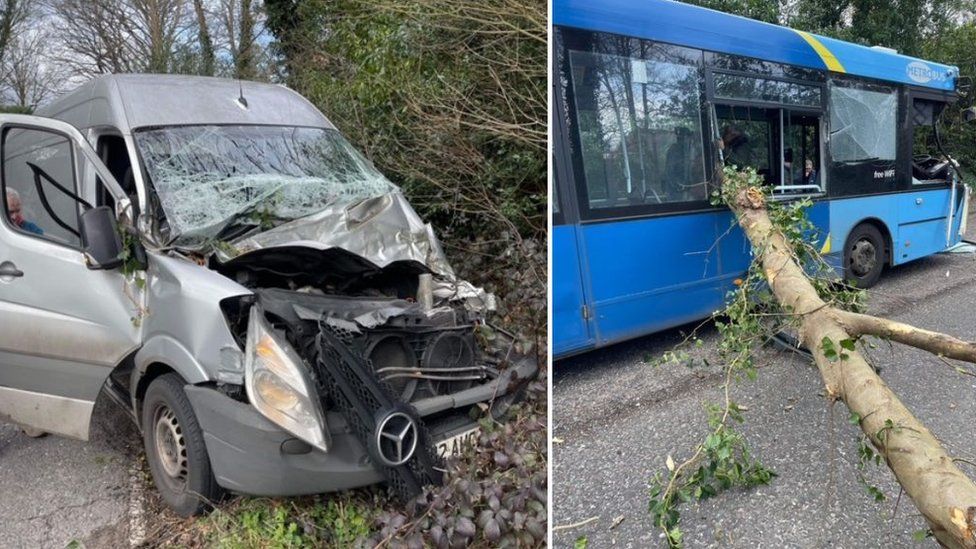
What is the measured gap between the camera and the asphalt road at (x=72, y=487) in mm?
3582

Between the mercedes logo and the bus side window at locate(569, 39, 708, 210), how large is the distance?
2260 mm

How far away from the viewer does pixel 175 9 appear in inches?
607

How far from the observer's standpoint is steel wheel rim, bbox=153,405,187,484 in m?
3.47

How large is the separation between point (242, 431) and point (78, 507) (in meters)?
1.50

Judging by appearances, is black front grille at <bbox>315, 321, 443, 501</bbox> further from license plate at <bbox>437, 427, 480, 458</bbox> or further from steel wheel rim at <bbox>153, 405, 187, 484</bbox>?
steel wheel rim at <bbox>153, 405, 187, 484</bbox>

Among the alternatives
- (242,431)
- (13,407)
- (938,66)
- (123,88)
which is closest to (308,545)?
(242,431)

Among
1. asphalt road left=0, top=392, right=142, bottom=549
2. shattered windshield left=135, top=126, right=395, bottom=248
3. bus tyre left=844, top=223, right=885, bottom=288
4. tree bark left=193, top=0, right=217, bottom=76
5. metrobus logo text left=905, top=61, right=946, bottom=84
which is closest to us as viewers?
asphalt road left=0, top=392, right=142, bottom=549

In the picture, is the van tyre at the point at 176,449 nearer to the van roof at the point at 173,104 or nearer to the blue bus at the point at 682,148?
the van roof at the point at 173,104

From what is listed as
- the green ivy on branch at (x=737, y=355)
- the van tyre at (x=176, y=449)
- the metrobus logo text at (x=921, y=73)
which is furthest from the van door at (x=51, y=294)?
the metrobus logo text at (x=921, y=73)

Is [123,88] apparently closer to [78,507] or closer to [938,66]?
[78,507]

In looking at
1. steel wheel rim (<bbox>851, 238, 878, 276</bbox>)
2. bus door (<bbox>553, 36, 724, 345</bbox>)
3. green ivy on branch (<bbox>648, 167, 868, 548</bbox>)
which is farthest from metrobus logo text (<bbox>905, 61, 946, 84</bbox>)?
bus door (<bbox>553, 36, 724, 345</bbox>)

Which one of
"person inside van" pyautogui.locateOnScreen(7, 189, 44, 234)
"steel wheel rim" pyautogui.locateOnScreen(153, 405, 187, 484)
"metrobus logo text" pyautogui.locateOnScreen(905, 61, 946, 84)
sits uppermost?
"metrobus logo text" pyautogui.locateOnScreen(905, 61, 946, 84)

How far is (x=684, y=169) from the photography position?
540 cm

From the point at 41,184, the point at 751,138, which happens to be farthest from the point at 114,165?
the point at 751,138
